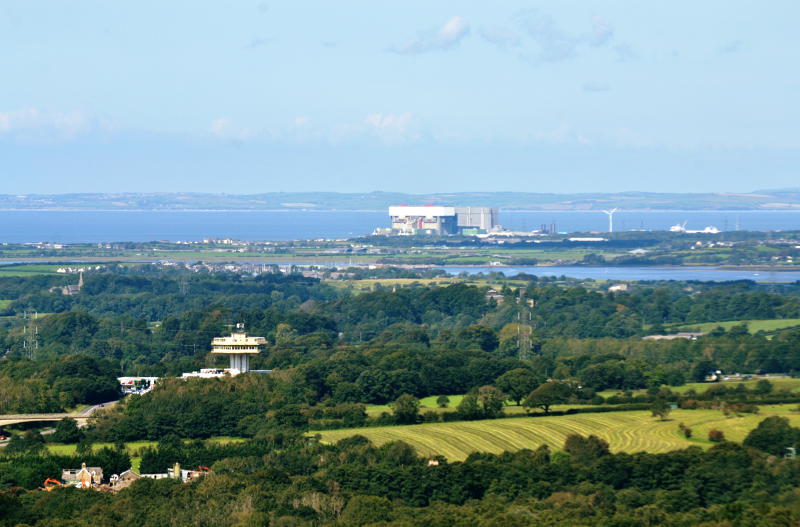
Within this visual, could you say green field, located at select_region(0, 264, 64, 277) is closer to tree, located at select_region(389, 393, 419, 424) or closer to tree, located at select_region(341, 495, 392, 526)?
tree, located at select_region(389, 393, 419, 424)

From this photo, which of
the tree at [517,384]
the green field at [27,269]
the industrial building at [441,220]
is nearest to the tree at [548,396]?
the tree at [517,384]

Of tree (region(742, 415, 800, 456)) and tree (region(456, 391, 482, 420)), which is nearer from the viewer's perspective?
tree (region(742, 415, 800, 456))

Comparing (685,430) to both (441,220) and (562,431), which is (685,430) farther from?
(441,220)

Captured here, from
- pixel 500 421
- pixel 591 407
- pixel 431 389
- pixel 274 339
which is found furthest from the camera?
pixel 274 339

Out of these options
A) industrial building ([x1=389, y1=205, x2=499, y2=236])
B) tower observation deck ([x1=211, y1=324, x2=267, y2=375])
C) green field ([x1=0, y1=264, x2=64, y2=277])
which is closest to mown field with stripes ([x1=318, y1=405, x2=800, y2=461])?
tower observation deck ([x1=211, y1=324, x2=267, y2=375])

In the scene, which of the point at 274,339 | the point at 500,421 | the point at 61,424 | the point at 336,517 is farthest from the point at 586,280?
the point at 336,517

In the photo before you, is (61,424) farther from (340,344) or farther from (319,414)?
(340,344)
